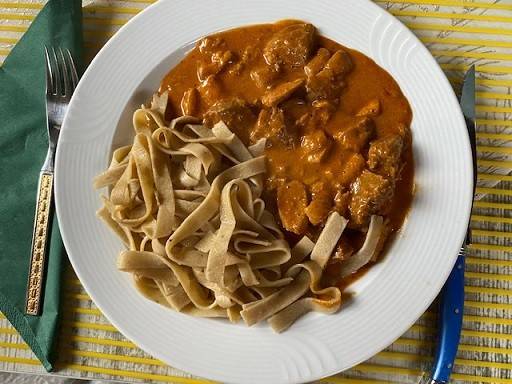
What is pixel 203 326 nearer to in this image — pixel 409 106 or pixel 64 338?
pixel 64 338

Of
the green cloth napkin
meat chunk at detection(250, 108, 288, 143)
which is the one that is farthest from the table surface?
meat chunk at detection(250, 108, 288, 143)

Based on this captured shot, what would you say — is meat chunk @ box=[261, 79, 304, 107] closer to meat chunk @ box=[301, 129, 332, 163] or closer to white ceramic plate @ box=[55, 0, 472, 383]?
meat chunk @ box=[301, 129, 332, 163]

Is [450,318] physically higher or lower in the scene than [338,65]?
lower

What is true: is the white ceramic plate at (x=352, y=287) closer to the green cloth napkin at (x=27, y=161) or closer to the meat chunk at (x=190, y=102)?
the meat chunk at (x=190, y=102)

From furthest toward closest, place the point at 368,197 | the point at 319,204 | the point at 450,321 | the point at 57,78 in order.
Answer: the point at 57,78 < the point at 450,321 < the point at 319,204 < the point at 368,197

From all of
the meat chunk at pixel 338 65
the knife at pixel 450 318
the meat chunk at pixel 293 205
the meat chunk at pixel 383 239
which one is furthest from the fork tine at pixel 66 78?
the knife at pixel 450 318

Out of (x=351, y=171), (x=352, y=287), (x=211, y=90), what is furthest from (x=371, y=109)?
(x=352, y=287)

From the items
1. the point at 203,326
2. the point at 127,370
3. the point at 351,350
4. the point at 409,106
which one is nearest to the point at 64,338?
the point at 127,370

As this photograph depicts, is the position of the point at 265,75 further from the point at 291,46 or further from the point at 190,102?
the point at 190,102
